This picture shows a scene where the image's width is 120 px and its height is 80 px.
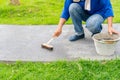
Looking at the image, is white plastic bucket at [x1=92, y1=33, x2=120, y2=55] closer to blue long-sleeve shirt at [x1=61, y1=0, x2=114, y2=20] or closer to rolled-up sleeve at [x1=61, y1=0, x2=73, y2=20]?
blue long-sleeve shirt at [x1=61, y1=0, x2=114, y2=20]

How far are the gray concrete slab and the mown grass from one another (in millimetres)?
172

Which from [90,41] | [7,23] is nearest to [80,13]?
[90,41]

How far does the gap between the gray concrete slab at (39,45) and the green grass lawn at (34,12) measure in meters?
0.42

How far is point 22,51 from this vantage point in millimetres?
4520

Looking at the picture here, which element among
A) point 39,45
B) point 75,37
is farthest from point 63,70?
point 75,37

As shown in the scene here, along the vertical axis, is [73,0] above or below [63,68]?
above

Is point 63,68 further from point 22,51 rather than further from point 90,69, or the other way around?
point 22,51

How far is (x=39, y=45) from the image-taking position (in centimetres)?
471

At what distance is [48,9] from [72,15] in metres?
2.21

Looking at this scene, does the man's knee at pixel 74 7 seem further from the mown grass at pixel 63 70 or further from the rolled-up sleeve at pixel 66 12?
the mown grass at pixel 63 70

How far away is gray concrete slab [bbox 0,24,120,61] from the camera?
4.31 metres

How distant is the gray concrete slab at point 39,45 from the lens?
14.1 feet

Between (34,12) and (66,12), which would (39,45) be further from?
(34,12)

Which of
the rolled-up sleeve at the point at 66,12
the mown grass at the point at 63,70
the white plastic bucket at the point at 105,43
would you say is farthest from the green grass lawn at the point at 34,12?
the mown grass at the point at 63,70
